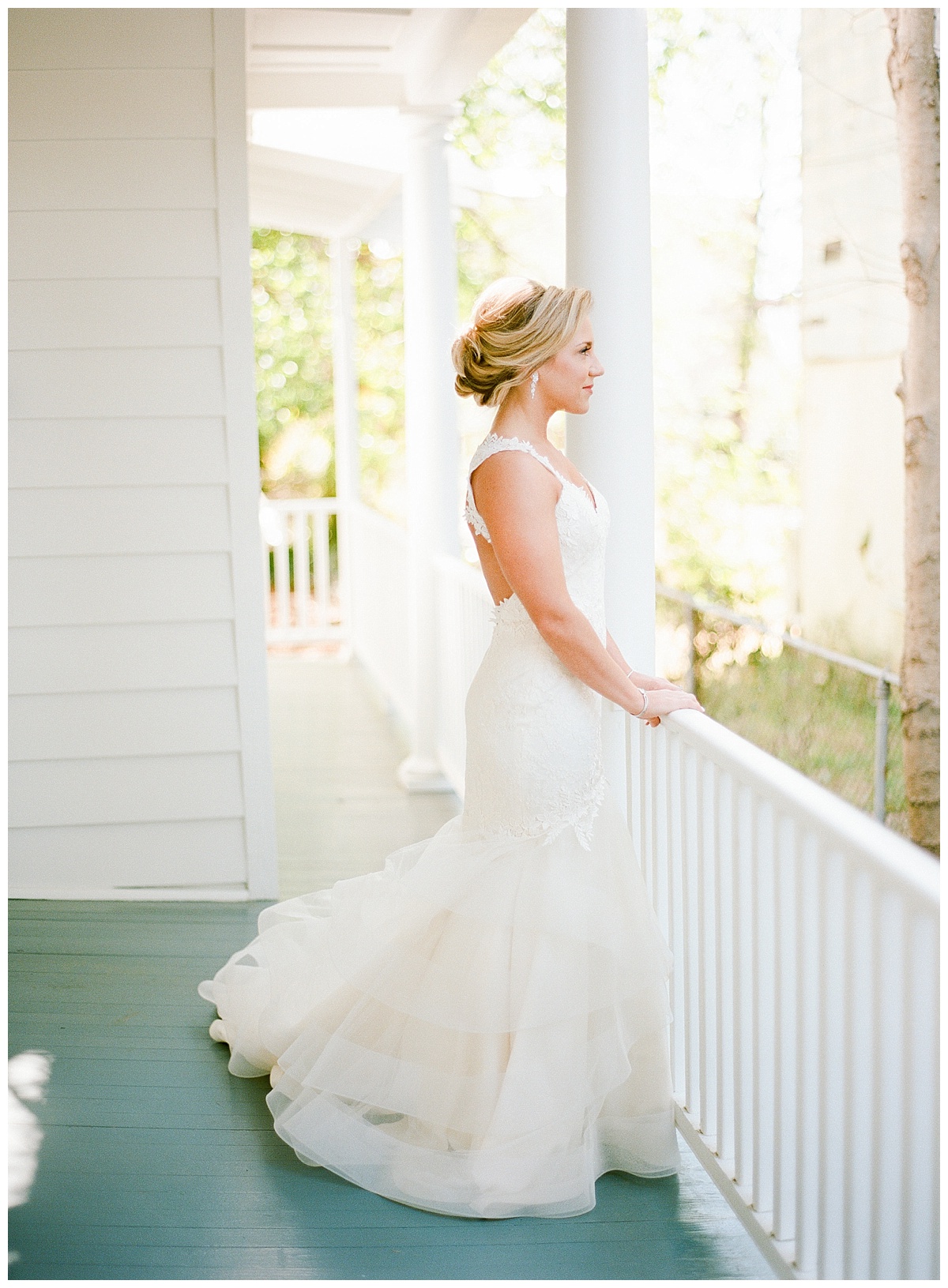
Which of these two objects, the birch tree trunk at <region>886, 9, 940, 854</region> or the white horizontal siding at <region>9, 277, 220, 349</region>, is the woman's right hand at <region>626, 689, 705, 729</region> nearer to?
the white horizontal siding at <region>9, 277, 220, 349</region>

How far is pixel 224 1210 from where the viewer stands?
250cm

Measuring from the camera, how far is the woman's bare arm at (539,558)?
251 centimetres

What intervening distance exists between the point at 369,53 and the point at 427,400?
138 cm

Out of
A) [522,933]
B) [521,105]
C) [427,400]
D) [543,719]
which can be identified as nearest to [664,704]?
[543,719]

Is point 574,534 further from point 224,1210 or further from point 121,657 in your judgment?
point 121,657

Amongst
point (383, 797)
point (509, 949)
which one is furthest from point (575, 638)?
point (383, 797)

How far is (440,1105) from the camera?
260 cm

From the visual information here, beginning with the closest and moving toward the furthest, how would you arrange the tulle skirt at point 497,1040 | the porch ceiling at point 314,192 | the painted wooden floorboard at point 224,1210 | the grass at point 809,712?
the painted wooden floorboard at point 224,1210 → the tulle skirt at point 497,1040 → the porch ceiling at point 314,192 → the grass at point 809,712

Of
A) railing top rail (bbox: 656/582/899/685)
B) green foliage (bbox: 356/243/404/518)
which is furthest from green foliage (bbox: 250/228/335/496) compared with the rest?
railing top rail (bbox: 656/582/899/685)

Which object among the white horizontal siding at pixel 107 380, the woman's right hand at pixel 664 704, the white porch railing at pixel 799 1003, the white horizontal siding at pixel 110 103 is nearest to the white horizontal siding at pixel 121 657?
the white horizontal siding at pixel 107 380

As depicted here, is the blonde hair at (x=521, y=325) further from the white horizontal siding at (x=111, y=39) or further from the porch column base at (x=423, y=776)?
the porch column base at (x=423, y=776)

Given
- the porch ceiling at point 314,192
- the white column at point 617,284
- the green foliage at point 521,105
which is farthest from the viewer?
the green foliage at point 521,105

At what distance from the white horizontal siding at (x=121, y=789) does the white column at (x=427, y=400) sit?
1566 mm

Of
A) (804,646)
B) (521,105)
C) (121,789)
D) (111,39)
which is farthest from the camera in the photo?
(521,105)
